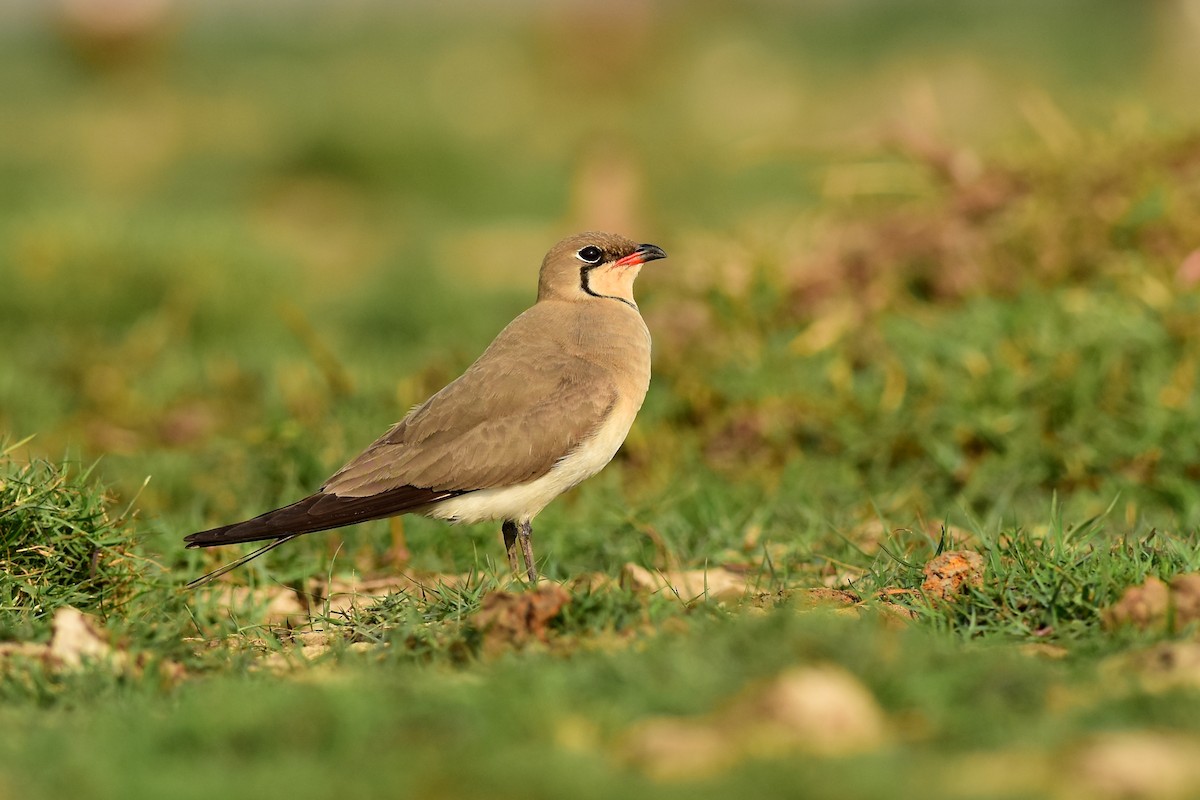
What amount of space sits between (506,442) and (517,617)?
1182mm

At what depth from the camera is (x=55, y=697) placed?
126 inches

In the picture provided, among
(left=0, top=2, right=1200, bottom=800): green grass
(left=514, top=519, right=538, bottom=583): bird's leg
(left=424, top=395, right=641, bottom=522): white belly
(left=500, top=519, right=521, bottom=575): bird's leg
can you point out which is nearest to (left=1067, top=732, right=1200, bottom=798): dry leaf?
(left=0, top=2, right=1200, bottom=800): green grass

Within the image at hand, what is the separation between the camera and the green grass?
2.62m

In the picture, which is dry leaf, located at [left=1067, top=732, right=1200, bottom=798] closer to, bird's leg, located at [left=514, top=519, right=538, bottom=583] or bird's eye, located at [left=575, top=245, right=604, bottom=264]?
bird's leg, located at [left=514, top=519, right=538, bottom=583]

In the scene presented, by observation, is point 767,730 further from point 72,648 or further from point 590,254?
point 590,254

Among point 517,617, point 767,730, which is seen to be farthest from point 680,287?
point 767,730

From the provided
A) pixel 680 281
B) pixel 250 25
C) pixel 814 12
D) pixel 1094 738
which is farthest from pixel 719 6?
pixel 1094 738

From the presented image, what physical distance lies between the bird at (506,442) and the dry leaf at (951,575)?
1092 mm

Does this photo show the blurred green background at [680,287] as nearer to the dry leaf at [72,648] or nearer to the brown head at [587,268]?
the brown head at [587,268]

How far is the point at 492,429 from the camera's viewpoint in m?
4.47

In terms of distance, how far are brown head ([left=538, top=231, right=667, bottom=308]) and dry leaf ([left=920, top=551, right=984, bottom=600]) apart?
1683 mm

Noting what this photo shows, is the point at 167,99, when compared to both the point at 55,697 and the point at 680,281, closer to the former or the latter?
the point at 680,281

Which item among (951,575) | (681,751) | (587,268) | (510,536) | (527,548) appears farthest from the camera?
(587,268)

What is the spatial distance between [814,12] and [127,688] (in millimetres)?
19863
